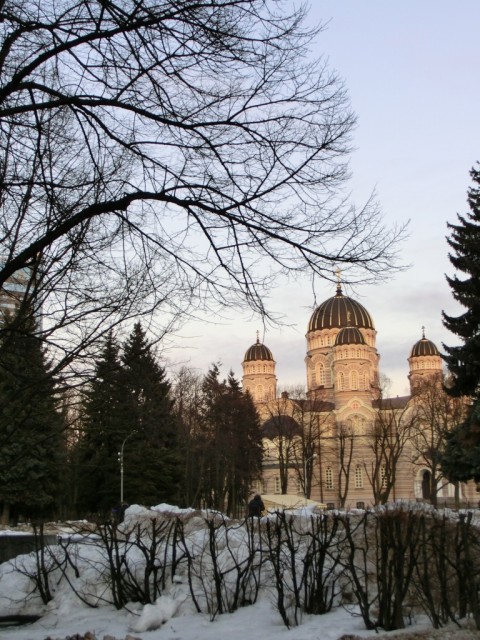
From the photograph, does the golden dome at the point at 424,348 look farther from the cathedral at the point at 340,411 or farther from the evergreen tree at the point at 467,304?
the evergreen tree at the point at 467,304

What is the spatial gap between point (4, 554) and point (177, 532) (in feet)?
16.3

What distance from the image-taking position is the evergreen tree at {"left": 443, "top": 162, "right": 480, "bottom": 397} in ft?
76.2

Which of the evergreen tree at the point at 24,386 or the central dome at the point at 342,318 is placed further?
the central dome at the point at 342,318

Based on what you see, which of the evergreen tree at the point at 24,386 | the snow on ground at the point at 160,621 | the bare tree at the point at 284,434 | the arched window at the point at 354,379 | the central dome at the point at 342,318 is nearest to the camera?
the evergreen tree at the point at 24,386

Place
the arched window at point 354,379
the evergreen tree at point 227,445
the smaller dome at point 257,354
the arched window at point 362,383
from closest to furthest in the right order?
the evergreen tree at point 227,445, the arched window at point 362,383, the arched window at point 354,379, the smaller dome at point 257,354

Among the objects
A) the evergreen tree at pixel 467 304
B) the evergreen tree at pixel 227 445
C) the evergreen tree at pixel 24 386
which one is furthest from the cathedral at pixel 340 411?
the evergreen tree at pixel 24 386

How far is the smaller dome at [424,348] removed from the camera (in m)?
83.0

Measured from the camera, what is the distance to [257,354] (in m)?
89.4

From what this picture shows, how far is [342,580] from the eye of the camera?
9.44 meters

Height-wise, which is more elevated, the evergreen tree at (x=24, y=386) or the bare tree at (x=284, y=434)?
the bare tree at (x=284, y=434)

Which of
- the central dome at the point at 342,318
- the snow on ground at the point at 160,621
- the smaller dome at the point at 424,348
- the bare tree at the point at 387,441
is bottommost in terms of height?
the snow on ground at the point at 160,621

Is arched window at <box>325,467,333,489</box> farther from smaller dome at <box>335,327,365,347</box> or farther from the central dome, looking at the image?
the central dome

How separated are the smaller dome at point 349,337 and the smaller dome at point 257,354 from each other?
11.8 m

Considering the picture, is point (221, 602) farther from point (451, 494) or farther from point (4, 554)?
point (451, 494)
